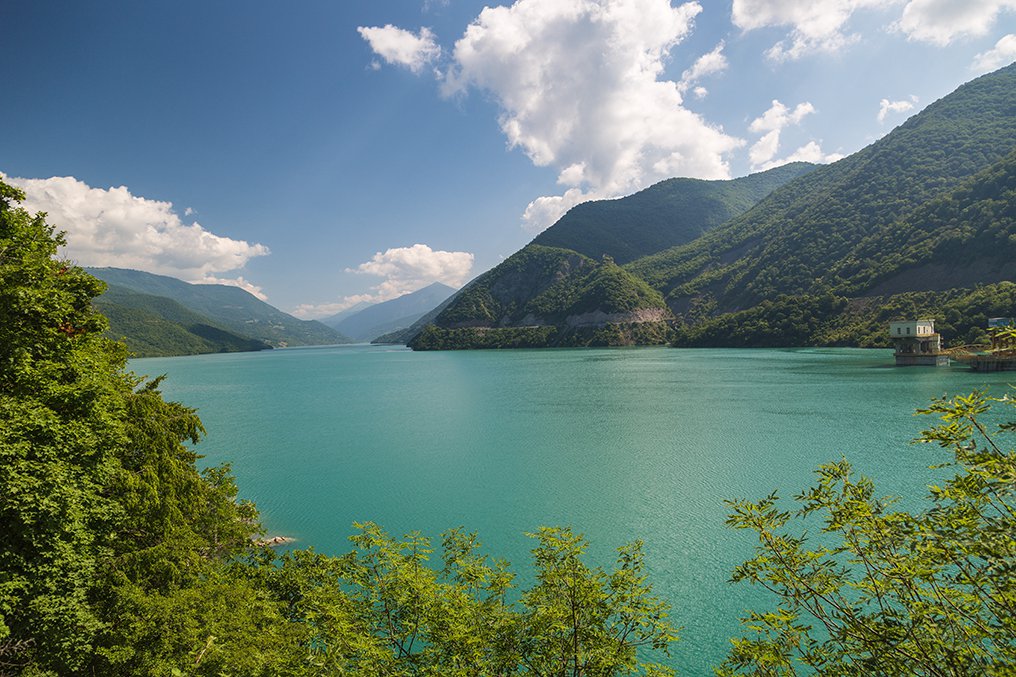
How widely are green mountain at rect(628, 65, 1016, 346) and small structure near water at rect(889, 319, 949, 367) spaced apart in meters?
33.0

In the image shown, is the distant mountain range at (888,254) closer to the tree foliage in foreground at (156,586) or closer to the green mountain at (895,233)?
the green mountain at (895,233)

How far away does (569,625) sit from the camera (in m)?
8.29

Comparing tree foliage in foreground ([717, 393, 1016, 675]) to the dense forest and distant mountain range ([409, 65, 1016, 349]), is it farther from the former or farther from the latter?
distant mountain range ([409, 65, 1016, 349])

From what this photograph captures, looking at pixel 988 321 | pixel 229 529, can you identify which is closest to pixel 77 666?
pixel 229 529

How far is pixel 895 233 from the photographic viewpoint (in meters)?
132

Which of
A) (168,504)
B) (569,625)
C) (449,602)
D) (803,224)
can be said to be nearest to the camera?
(569,625)

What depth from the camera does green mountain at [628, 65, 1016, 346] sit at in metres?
110

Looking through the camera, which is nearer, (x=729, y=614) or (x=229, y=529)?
(x=229, y=529)

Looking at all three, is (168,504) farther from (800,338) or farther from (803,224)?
(803,224)

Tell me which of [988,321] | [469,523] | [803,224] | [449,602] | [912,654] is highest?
[803,224]

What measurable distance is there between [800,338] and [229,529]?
480 feet

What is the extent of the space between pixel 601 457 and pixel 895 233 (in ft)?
483

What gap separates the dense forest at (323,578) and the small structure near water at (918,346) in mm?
84848

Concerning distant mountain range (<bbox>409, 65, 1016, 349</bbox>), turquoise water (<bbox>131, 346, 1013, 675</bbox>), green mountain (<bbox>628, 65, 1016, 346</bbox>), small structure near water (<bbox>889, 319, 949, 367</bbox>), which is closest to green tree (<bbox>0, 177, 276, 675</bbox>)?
turquoise water (<bbox>131, 346, 1013, 675</bbox>)
